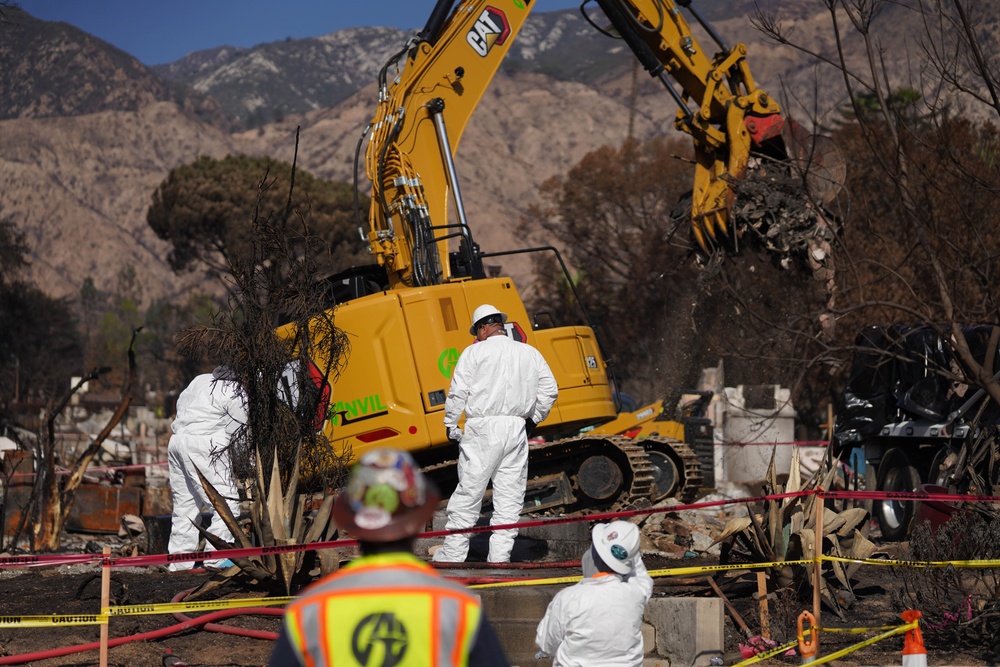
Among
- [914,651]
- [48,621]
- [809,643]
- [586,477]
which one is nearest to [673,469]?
[586,477]

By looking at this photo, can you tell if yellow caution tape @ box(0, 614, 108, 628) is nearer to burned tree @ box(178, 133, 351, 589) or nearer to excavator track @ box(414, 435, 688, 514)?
burned tree @ box(178, 133, 351, 589)

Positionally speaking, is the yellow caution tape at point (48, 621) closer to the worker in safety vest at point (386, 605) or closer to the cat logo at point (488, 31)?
the worker in safety vest at point (386, 605)

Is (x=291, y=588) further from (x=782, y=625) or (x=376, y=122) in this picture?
(x=376, y=122)

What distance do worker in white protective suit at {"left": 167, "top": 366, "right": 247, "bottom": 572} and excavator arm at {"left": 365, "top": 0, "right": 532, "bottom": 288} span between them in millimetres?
2793

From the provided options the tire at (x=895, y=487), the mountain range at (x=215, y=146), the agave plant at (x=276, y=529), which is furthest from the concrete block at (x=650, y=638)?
the mountain range at (x=215, y=146)

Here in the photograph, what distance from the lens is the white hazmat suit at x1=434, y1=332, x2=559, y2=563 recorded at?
31.3 ft

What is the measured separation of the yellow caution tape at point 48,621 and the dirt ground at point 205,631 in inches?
11.5

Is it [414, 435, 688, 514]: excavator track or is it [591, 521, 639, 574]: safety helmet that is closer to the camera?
[591, 521, 639, 574]: safety helmet

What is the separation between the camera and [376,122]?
1342 cm

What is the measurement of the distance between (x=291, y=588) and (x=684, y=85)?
9.61m

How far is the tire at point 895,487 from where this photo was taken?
14688 mm

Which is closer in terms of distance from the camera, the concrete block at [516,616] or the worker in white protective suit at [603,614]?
the worker in white protective suit at [603,614]

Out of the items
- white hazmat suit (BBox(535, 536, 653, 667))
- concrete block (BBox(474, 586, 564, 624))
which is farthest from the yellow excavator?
white hazmat suit (BBox(535, 536, 653, 667))

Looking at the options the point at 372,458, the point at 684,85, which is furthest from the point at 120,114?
the point at 372,458
